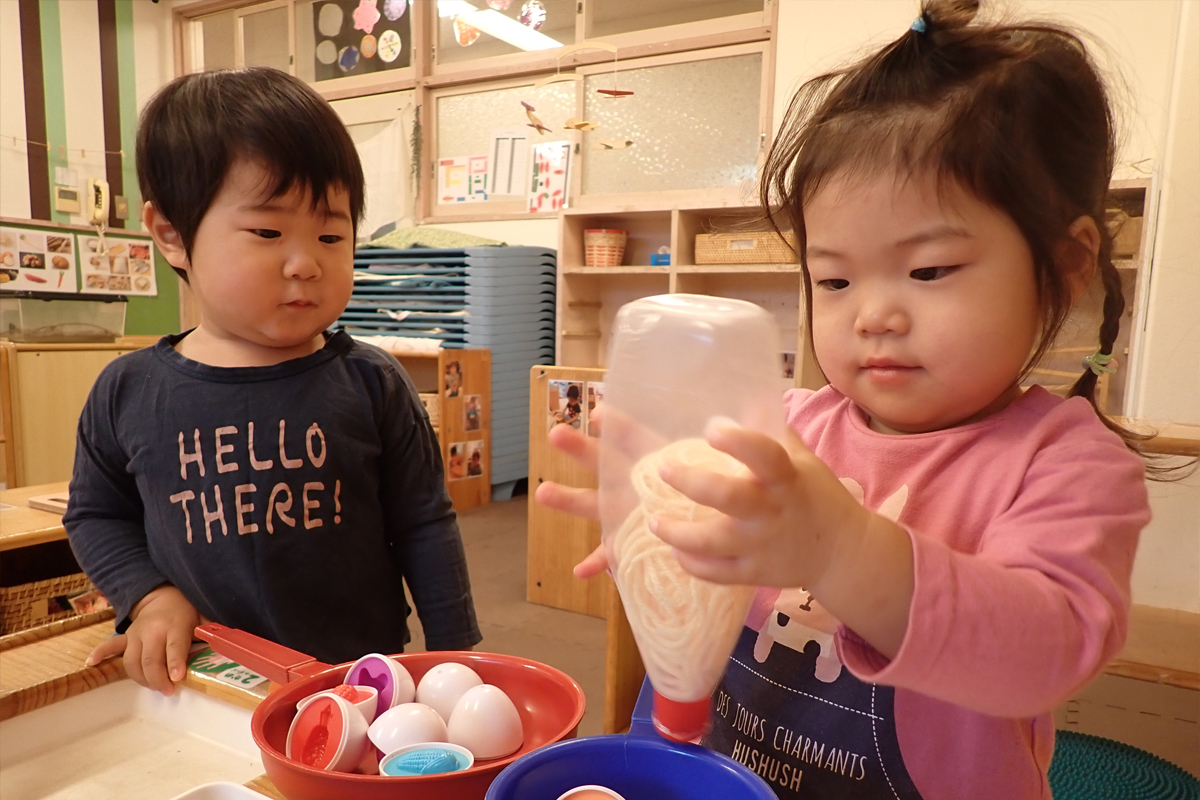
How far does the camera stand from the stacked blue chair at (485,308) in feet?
12.7

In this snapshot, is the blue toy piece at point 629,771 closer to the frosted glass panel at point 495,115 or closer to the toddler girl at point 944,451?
the toddler girl at point 944,451

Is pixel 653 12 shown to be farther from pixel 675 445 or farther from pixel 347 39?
pixel 675 445

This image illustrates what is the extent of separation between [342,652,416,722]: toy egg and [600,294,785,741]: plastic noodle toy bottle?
0.23m

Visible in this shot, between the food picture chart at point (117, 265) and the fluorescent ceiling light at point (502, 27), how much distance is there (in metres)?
2.34

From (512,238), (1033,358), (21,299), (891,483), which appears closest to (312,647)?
(891,483)

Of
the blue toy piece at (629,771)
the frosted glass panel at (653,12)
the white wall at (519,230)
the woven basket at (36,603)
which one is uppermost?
the frosted glass panel at (653,12)

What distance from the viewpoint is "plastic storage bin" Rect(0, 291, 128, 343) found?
139 inches

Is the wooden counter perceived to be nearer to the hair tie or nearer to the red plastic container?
the red plastic container

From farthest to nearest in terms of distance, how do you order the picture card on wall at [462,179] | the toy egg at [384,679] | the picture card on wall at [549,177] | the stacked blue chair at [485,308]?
the picture card on wall at [462,179]
the picture card on wall at [549,177]
the stacked blue chair at [485,308]
the toy egg at [384,679]

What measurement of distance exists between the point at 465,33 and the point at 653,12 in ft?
3.72

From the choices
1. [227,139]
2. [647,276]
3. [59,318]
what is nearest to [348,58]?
[59,318]

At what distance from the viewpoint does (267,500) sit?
0.88 meters

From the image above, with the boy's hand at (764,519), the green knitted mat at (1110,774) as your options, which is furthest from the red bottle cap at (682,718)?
the green knitted mat at (1110,774)

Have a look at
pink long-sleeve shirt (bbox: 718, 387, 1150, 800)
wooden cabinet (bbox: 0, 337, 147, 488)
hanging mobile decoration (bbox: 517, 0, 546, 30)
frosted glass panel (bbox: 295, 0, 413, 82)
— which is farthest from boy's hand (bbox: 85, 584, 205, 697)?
frosted glass panel (bbox: 295, 0, 413, 82)
